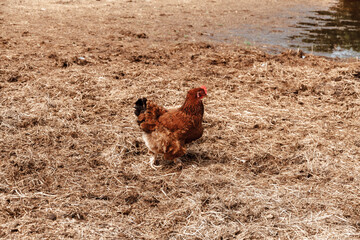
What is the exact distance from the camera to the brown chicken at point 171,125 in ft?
12.4

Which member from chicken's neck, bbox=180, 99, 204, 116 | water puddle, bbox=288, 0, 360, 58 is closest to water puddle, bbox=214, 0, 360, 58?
water puddle, bbox=288, 0, 360, 58

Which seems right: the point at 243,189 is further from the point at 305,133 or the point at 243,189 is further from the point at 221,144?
the point at 305,133

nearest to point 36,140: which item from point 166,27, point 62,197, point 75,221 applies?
point 62,197

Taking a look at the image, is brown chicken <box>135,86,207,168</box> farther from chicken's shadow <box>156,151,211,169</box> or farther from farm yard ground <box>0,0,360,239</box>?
farm yard ground <box>0,0,360,239</box>

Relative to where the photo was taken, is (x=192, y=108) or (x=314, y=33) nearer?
(x=192, y=108)

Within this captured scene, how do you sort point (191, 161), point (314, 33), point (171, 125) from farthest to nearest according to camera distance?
point (314, 33)
point (191, 161)
point (171, 125)

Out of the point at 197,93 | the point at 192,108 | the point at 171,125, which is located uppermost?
the point at 197,93

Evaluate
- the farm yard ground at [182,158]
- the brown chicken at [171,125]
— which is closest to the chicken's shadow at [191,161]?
the farm yard ground at [182,158]

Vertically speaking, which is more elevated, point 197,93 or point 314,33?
point 197,93

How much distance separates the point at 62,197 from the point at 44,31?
714 centimetres

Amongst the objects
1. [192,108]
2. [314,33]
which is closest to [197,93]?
[192,108]

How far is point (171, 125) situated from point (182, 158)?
54 centimetres

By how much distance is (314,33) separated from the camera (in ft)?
37.2

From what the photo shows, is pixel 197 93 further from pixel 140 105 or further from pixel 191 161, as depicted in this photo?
pixel 191 161
